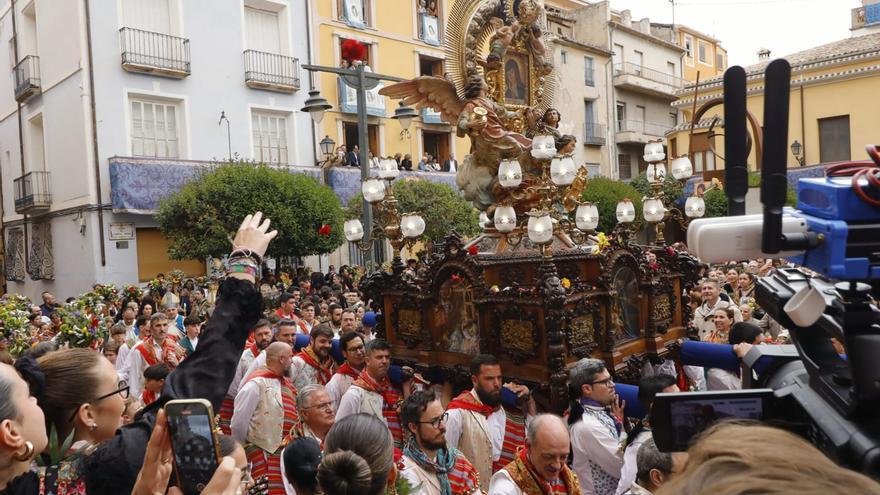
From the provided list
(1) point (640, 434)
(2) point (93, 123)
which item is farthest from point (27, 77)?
(1) point (640, 434)

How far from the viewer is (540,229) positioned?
5145 millimetres

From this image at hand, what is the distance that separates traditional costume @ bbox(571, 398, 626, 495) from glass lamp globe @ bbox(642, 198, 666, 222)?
2.57 metres

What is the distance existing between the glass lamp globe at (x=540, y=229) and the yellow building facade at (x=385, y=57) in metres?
17.5

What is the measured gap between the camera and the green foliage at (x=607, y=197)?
24984 millimetres

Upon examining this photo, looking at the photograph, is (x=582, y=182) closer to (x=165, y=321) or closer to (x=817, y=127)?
(x=165, y=321)

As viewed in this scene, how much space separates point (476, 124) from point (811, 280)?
5244 mm

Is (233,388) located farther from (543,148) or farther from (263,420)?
(543,148)

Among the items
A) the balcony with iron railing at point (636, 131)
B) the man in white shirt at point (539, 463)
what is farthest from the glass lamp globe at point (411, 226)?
the balcony with iron railing at point (636, 131)

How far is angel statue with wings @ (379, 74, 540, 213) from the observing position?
679 cm

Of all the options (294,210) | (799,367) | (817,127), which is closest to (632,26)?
(817,127)

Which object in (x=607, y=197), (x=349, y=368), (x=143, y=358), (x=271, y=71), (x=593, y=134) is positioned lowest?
(x=143, y=358)

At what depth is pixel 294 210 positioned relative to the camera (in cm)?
1692

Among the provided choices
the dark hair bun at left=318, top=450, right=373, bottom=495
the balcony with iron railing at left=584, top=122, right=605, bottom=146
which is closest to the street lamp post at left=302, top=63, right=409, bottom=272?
the dark hair bun at left=318, top=450, right=373, bottom=495

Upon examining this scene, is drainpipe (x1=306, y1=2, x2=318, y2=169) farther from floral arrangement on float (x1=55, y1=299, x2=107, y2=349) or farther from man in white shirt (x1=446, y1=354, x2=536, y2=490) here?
man in white shirt (x1=446, y1=354, x2=536, y2=490)
